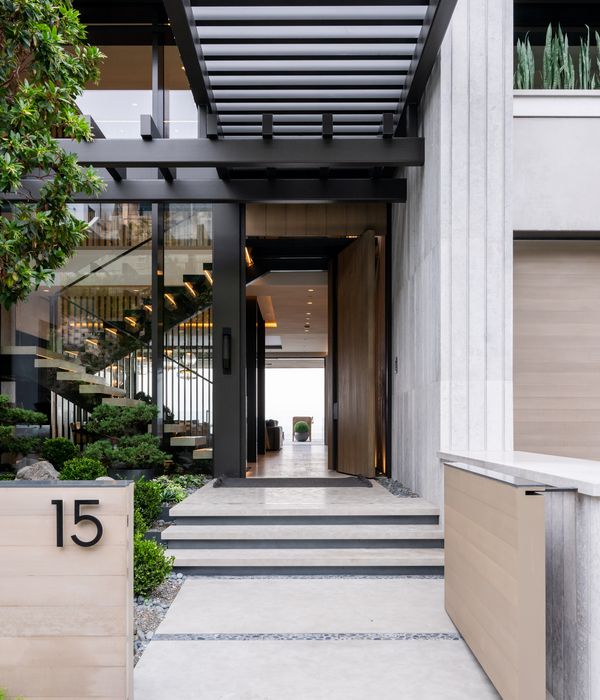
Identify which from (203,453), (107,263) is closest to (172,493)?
(203,453)

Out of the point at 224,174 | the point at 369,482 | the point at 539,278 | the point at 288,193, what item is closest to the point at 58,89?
the point at 224,174

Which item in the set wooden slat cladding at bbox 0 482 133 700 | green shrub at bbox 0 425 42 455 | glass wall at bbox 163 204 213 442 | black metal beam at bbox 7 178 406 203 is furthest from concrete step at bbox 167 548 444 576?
black metal beam at bbox 7 178 406 203

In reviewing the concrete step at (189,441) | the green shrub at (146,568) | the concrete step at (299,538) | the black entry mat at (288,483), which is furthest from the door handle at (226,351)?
the green shrub at (146,568)

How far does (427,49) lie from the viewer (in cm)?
442

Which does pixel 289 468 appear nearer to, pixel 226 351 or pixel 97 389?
pixel 226 351

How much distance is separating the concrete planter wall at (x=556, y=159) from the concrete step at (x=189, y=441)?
149 inches

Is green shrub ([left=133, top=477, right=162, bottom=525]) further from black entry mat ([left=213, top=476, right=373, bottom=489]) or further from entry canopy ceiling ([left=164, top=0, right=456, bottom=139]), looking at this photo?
entry canopy ceiling ([left=164, top=0, right=456, bottom=139])

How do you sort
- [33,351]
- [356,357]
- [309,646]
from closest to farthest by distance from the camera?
[309,646]
[33,351]
[356,357]

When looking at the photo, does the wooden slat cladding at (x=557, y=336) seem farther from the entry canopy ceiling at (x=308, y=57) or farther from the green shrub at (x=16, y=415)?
the green shrub at (x=16, y=415)

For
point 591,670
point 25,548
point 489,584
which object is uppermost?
point 25,548

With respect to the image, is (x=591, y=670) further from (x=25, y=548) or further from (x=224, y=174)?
(x=224, y=174)

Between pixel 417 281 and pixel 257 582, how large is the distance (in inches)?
116

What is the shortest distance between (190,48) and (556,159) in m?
3.01

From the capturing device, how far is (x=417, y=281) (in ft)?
18.4
